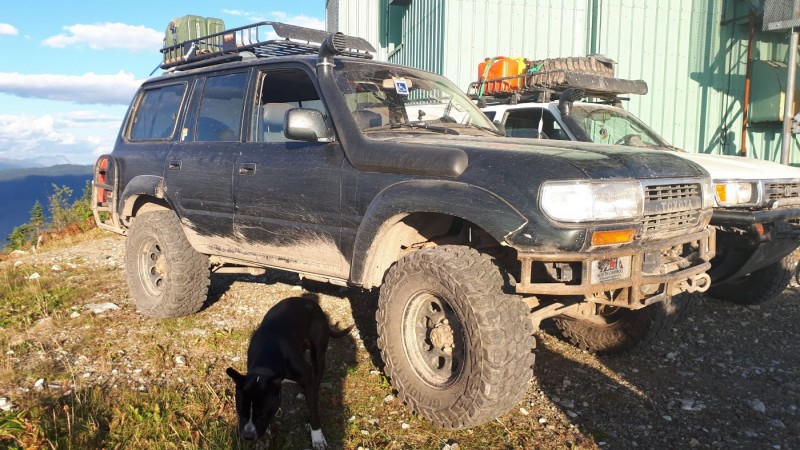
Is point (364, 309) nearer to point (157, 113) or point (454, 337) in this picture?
point (454, 337)

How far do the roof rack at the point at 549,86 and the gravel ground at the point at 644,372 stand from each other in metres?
2.67

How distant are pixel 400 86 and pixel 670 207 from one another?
197 centimetres

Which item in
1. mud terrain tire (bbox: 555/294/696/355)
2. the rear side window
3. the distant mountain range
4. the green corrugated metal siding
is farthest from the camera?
the distant mountain range

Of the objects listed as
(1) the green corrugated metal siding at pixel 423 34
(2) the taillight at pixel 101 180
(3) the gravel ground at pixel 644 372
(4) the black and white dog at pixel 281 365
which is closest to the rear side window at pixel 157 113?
(2) the taillight at pixel 101 180

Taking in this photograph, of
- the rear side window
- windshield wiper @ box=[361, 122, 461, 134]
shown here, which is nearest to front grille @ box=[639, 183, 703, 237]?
windshield wiper @ box=[361, 122, 461, 134]

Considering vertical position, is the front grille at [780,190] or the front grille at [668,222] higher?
the front grille at [780,190]

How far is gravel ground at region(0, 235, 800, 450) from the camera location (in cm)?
332

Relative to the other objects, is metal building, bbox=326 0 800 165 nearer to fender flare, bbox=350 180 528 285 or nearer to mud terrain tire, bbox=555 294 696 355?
mud terrain tire, bbox=555 294 696 355

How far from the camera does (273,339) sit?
3625 mm

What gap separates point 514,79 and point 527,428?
5.47 meters

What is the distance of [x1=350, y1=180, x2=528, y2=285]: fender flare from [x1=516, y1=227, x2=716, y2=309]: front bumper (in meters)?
0.20

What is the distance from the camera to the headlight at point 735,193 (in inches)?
177

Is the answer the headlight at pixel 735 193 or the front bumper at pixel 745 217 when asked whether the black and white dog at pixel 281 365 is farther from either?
the headlight at pixel 735 193

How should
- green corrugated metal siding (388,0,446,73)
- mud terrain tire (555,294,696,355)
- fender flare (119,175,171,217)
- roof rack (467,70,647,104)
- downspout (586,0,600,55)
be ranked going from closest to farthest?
mud terrain tire (555,294,696,355) < fender flare (119,175,171,217) < roof rack (467,70,647,104) < green corrugated metal siding (388,0,446,73) < downspout (586,0,600,55)
